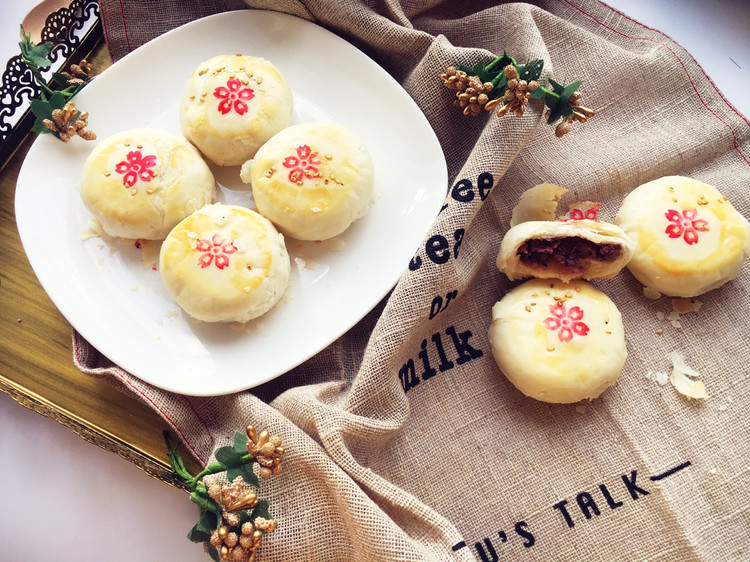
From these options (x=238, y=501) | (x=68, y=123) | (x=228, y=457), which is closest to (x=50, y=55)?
(x=68, y=123)

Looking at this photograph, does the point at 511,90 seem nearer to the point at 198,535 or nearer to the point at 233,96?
the point at 233,96

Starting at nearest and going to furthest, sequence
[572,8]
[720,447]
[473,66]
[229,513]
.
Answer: [229,513] → [720,447] → [473,66] → [572,8]

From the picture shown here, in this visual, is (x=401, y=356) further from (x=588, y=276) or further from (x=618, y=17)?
(x=618, y=17)

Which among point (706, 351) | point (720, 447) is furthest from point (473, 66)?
point (720, 447)

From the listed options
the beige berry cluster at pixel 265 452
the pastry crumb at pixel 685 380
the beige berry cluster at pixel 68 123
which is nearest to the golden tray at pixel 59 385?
the beige berry cluster at pixel 265 452

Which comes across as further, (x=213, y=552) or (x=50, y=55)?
(x=50, y=55)

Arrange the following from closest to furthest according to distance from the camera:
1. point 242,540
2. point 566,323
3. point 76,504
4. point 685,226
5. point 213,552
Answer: point 242,540
point 213,552
point 566,323
point 685,226
point 76,504

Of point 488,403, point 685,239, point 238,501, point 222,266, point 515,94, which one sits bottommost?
point 238,501
